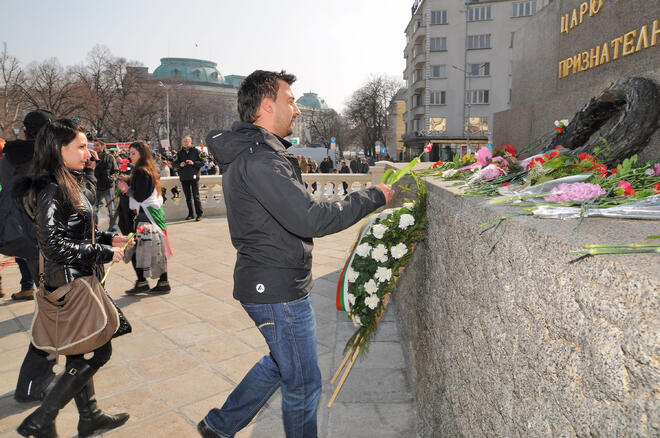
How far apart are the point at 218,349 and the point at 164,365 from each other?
52 cm

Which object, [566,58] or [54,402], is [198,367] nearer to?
[54,402]

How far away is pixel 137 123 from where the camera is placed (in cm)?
4722

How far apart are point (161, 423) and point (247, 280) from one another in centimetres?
159

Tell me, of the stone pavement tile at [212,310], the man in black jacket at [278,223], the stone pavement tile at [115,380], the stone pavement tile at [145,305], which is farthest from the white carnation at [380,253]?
the stone pavement tile at [145,305]

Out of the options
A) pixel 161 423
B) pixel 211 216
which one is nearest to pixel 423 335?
pixel 161 423

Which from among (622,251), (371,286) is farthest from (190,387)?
(622,251)

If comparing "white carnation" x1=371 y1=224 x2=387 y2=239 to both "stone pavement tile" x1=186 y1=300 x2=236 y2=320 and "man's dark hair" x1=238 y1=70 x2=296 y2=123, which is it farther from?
"stone pavement tile" x1=186 y1=300 x2=236 y2=320

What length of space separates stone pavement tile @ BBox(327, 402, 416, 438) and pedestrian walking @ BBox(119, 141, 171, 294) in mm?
3507

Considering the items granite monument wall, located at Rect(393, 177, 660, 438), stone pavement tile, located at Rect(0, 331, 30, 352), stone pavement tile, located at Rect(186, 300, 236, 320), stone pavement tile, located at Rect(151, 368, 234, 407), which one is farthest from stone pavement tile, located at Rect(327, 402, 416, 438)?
stone pavement tile, located at Rect(0, 331, 30, 352)

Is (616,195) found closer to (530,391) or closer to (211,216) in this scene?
(530,391)

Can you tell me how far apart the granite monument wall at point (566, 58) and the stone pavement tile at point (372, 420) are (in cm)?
260

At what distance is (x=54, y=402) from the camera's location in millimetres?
2869

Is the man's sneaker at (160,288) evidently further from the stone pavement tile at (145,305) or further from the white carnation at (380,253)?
the white carnation at (380,253)

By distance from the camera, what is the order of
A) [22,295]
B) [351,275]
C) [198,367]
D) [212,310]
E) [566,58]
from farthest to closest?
[22,295] < [212,310] < [566,58] < [198,367] < [351,275]
